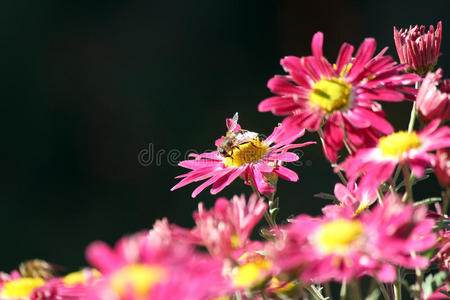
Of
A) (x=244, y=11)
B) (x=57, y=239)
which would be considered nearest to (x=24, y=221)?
(x=57, y=239)

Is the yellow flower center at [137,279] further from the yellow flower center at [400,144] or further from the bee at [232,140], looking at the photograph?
the bee at [232,140]

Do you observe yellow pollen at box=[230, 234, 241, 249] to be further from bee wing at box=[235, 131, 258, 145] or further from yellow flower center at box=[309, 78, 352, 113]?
bee wing at box=[235, 131, 258, 145]

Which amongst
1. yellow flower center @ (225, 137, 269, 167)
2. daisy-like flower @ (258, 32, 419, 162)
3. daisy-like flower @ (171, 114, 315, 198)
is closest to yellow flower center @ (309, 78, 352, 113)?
daisy-like flower @ (258, 32, 419, 162)

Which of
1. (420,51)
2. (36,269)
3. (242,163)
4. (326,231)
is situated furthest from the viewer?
(242,163)

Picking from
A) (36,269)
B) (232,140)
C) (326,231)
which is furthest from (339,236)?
(232,140)

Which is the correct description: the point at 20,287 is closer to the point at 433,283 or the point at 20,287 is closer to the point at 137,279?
the point at 137,279

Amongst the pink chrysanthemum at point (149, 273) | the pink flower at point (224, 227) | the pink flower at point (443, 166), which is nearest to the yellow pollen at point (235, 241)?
the pink flower at point (224, 227)

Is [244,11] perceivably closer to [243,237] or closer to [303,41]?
[303,41]
